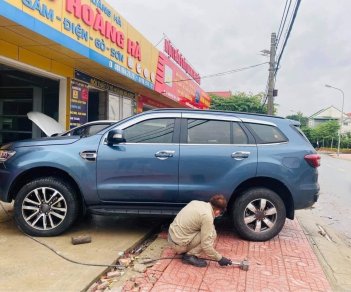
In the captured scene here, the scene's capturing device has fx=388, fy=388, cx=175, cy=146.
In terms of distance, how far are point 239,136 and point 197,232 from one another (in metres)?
1.70

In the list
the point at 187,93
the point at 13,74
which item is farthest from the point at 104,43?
the point at 187,93

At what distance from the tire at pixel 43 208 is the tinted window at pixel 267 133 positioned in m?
2.69

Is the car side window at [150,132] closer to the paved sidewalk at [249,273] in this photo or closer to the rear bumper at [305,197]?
the paved sidewalk at [249,273]

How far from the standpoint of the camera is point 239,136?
546 cm

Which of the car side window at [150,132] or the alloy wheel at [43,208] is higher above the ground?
the car side window at [150,132]

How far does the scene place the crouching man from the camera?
Result: 13.8 feet

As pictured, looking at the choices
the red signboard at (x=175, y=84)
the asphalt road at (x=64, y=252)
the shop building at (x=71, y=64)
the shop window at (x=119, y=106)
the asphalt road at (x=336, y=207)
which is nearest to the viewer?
the asphalt road at (x=64, y=252)

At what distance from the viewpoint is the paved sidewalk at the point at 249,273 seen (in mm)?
3850

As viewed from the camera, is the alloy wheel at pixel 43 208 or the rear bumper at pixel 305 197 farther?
the rear bumper at pixel 305 197

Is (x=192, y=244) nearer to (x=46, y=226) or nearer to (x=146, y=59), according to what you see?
(x=46, y=226)

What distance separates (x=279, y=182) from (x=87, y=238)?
8.77 ft

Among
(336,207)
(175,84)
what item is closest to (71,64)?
(336,207)

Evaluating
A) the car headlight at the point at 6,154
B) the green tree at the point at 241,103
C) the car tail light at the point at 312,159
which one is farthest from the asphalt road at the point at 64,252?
the green tree at the point at 241,103

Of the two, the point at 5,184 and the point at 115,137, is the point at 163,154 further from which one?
the point at 5,184
